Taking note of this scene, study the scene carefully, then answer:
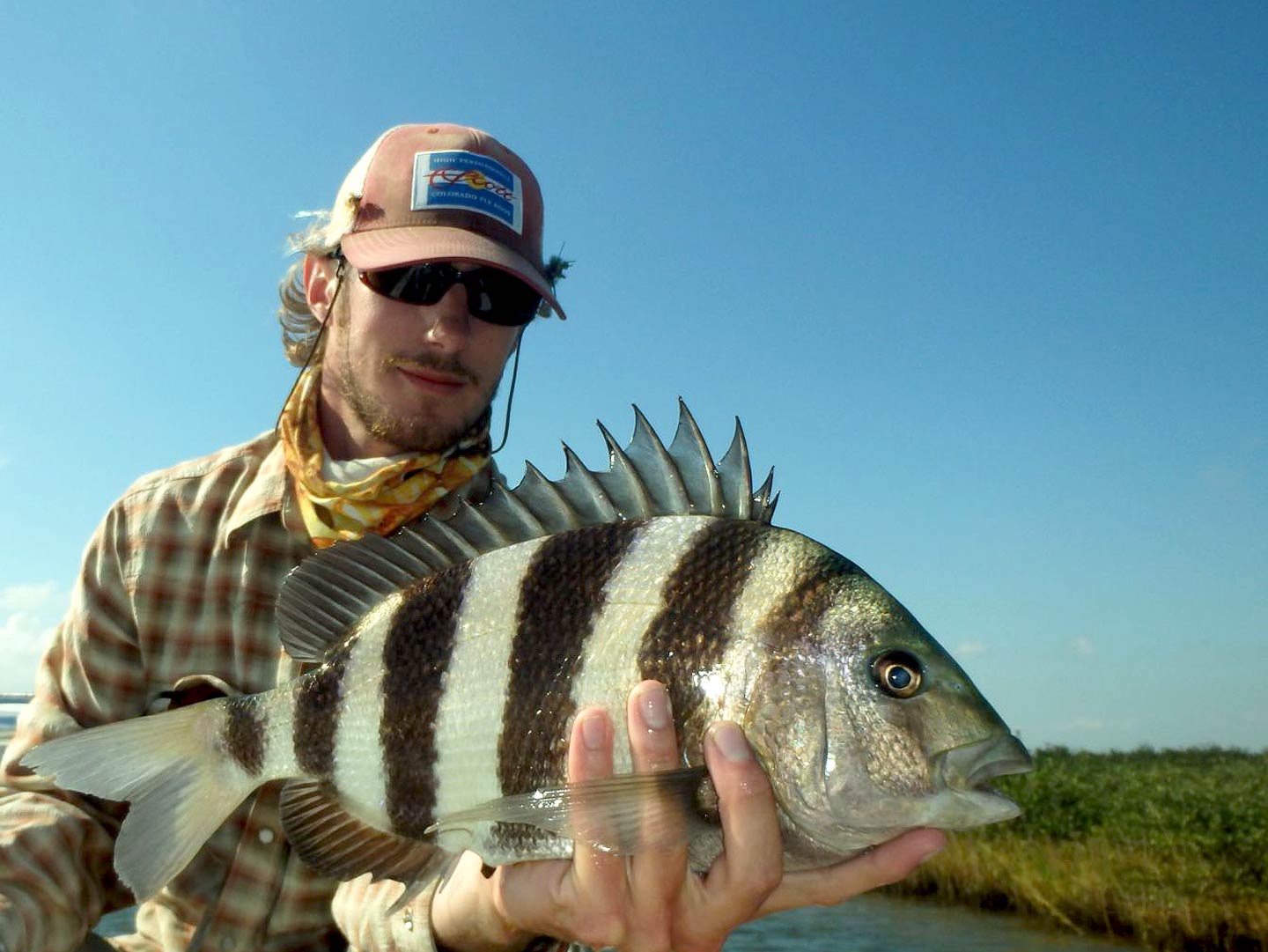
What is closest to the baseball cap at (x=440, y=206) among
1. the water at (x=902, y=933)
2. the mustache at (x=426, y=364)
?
the mustache at (x=426, y=364)

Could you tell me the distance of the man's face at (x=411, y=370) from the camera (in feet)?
11.8

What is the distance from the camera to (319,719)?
233 centimetres

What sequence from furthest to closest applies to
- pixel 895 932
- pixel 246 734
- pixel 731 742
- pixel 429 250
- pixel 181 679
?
1. pixel 895 932
2. pixel 429 250
3. pixel 181 679
4. pixel 246 734
5. pixel 731 742

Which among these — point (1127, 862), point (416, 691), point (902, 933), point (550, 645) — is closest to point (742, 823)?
point (550, 645)

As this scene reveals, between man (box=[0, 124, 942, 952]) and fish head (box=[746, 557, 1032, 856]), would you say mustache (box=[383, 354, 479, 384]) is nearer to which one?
man (box=[0, 124, 942, 952])

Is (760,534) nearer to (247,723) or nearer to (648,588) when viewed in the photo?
(648,588)

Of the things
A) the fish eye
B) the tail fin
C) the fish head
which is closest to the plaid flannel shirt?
A: the tail fin

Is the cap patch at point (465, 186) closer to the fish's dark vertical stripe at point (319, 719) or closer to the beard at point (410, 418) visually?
the beard at point (410, 418)

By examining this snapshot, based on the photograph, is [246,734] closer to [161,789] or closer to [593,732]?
[161,789]

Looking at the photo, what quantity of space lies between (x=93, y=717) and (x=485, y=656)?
1.83 metres

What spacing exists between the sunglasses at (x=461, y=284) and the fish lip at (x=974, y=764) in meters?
2.34

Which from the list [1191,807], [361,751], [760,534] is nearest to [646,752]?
[760,534]

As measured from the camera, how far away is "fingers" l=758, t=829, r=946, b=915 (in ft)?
6.93

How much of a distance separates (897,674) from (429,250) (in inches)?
89.7
